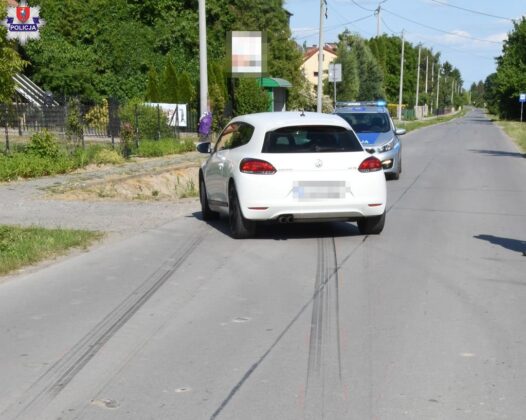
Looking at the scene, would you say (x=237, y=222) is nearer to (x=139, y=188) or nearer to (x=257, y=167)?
(x=257, y=167)

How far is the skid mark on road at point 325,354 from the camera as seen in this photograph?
14.6ft

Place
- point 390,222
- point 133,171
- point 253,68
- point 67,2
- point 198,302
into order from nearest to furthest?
point 198,302 < point 390,222 < point 133,171 < point 253,68 < point 67,2

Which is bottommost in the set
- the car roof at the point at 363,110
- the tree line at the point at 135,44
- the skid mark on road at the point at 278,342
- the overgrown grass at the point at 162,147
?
the skid mark on road at the point at 278,342

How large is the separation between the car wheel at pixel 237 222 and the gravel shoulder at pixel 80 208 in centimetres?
156

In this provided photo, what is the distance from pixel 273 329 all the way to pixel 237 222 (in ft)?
13.9

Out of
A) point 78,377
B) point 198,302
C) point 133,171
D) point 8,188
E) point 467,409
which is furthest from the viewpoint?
point 133,171

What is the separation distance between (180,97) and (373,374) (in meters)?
34.3

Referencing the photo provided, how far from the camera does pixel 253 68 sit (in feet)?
119

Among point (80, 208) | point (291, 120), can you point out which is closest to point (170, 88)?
point (80, 208)

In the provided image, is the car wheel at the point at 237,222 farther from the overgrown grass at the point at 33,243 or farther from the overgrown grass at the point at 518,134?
the overgrown grass at the point at 518,134

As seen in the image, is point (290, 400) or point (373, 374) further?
point (373, 374)

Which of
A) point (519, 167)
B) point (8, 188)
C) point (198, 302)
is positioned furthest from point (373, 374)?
point (519, 167)

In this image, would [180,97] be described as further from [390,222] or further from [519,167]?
[390,222]

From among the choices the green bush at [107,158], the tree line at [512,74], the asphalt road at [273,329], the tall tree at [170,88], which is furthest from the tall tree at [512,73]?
the asphalt road at [273,329]
